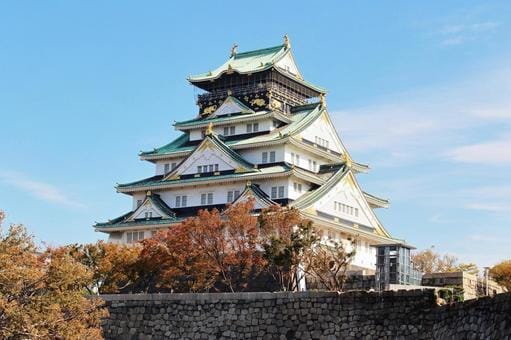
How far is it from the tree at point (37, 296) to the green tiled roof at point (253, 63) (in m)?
35.9

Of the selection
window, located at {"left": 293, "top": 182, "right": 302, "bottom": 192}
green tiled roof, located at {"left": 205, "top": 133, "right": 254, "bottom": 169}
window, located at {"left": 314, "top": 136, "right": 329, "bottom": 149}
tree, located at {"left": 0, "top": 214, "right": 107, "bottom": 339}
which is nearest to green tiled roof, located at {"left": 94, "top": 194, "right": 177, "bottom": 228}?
green tiled roof, located at {"left": 205, "top": 133, "right": 254, "bottom": 169}

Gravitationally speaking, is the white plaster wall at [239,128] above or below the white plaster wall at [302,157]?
above

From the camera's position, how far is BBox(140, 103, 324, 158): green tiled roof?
59.3 m

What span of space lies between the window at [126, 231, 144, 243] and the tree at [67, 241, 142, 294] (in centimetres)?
1138

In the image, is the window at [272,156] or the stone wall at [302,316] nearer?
the stone wall at [302,316]

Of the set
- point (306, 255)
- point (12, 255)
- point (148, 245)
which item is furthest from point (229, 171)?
point (12, 255)

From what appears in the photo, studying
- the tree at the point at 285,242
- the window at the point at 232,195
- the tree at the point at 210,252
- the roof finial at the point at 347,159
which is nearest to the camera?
the tree at the point at 285,242

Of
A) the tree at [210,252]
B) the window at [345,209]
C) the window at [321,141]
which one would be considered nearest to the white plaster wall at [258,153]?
the window at [321,141]

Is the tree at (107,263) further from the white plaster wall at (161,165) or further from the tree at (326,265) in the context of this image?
the white plaster wall at (161,165)

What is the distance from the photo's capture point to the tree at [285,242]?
3984 cm

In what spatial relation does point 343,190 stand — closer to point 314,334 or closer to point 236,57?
point 236,57

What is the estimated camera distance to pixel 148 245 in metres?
46.7

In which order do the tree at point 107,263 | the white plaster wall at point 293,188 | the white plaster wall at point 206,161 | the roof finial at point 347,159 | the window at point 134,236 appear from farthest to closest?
the window at point 134,236 → the roof finial at point 347,159 → the white plaster wall at point 206,161 → the white plaster wall at point 293,188 → the tree at point 107,263

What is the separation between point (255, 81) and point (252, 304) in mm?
34950
